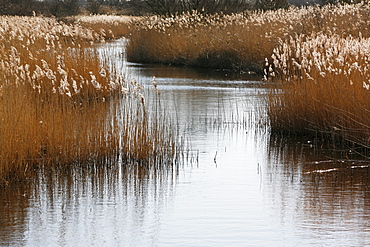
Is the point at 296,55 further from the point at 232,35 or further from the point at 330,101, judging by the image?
the point at 232,35

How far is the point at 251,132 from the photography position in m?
11.5

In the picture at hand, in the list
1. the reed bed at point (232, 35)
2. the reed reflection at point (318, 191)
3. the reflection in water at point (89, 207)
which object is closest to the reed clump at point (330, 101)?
the reed reflection at point (318, 191)

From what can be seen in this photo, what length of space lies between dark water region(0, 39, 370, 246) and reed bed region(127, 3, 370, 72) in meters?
8.86

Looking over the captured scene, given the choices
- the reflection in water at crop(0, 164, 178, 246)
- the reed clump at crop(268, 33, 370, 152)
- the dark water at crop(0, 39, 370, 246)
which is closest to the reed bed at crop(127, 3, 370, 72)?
the reed clump at crop(268, 33, 370, 152)

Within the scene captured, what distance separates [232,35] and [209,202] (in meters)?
16.4

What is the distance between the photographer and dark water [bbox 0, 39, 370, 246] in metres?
6.09

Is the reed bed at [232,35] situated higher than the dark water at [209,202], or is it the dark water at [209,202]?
the reed bed at [232,35]

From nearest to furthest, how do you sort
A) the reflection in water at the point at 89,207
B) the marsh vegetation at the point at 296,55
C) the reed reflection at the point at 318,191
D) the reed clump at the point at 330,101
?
the reflection in water at the point at 89,207 < the reed reflection at the point at 318,191 < the reed clump at the point at 330,101 < the marsh vegetation at the point at 296,55

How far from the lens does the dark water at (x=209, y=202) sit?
240 inches

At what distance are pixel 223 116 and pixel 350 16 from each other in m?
8.18

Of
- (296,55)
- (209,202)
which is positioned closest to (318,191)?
(209,202)

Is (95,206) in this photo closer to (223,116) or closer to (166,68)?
(223,116)

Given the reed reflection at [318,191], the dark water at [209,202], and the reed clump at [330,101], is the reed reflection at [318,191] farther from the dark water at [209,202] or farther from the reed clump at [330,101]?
the reed clump at [330,101]

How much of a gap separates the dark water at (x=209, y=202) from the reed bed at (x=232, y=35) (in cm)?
886
